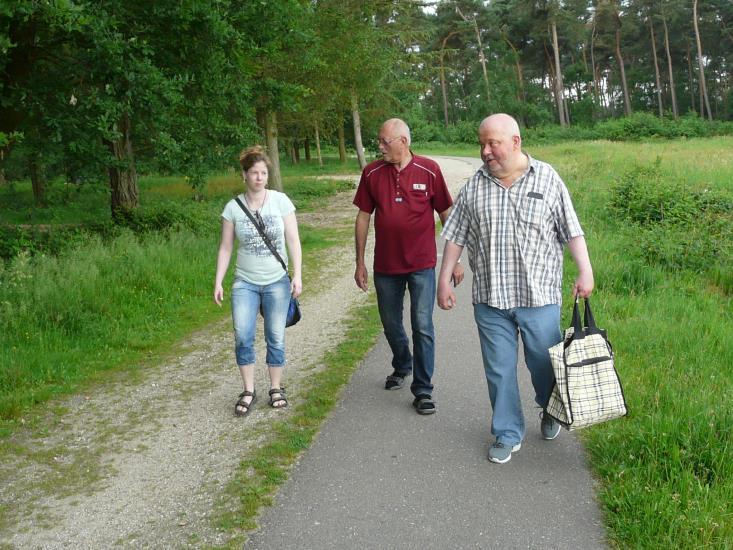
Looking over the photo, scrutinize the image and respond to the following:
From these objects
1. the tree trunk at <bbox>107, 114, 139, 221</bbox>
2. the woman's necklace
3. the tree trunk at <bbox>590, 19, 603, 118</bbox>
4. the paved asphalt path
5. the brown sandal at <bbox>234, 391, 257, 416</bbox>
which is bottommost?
the paved asphalt path

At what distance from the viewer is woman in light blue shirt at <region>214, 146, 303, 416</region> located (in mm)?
5387

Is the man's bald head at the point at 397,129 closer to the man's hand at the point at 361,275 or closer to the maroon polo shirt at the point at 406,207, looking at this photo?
the maroon polo shirt at the point at 406,207

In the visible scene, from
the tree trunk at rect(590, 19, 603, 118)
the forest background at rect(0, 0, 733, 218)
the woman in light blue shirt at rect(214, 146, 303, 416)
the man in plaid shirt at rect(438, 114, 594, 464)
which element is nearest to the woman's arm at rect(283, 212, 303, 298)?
the woman in light blue shirt at rect(214, 146, 303, 416)

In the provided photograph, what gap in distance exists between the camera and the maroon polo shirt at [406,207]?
5.19 meters

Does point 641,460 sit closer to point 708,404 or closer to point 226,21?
point 708,404

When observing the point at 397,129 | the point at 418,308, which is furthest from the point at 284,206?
the point at 418,308

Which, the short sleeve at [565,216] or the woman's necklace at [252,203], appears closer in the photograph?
the short sleeve at [565,216]

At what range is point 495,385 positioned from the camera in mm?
4414

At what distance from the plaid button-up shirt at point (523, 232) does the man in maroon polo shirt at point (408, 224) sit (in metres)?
0.88

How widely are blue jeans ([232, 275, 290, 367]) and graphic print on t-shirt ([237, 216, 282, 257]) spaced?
244 millimetres

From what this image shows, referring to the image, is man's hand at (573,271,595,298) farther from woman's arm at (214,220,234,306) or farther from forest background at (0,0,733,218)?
forest background at (0,0,733,218)

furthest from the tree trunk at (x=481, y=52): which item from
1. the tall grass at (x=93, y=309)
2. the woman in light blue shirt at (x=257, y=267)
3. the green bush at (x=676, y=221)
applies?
the woman in light blue shirt at (x=257, y=267)

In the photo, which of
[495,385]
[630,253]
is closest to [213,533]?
[495,385]

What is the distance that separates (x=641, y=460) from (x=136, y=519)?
8.98 feet
